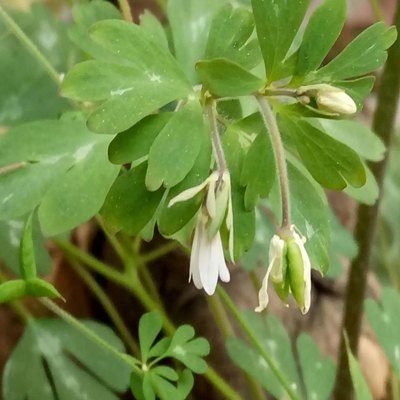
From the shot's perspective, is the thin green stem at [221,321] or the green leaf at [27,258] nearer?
the green leaf at [27,258]

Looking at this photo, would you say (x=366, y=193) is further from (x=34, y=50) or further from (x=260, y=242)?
(x=34, y=50)

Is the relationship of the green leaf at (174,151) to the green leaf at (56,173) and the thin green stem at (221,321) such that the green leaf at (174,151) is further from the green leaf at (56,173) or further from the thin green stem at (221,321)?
the thin green stem at (221,321)

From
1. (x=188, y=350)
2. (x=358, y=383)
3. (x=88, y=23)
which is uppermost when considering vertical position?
(x=88, y=23)

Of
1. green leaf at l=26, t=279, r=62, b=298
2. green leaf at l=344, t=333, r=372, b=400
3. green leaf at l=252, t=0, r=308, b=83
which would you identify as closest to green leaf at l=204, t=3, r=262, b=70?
green leaf at l=252, t=0, r=308, b=83

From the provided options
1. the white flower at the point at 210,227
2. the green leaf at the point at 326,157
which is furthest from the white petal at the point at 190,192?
the green leaf at the point at 326,157

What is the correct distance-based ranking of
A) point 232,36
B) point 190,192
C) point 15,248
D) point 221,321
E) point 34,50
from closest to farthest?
point 190,192, point 232,36, point 34,50, point 15,248, point 221,321

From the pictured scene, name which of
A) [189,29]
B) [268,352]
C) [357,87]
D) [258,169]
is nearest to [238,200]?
[258,169]

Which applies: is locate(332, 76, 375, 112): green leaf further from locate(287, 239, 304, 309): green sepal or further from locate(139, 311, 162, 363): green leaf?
locate(139, 311, 162, 363): green leaf

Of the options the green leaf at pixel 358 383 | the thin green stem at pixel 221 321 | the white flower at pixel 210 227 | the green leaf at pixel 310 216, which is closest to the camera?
the white flower at pixel 210 227
